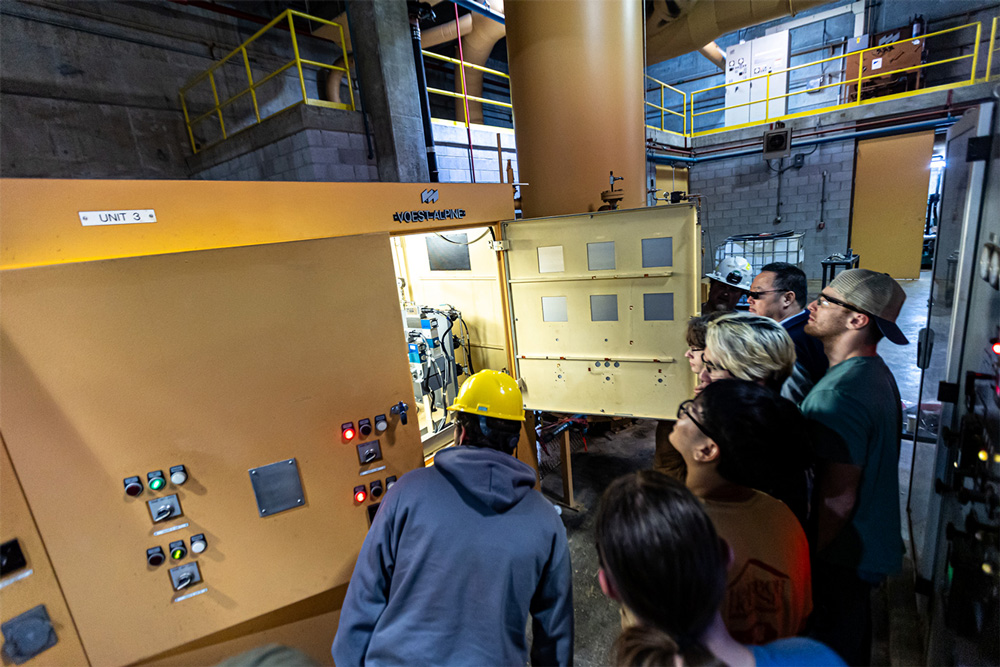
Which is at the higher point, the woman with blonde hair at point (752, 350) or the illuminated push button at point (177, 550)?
the woman with blonde hair at point (752, 350)

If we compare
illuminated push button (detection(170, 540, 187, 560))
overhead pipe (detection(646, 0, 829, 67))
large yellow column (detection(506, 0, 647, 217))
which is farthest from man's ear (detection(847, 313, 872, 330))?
overhead pipe (detection(646, 0, 829, 67))

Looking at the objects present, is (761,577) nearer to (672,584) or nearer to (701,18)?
(672,584)

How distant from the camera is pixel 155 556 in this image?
169 centimetres

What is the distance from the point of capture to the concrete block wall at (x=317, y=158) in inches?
171

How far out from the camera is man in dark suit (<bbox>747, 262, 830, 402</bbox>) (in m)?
2.32

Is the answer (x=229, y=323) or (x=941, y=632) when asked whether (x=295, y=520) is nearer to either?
(x=229, y=323)

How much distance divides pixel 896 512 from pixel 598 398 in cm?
168

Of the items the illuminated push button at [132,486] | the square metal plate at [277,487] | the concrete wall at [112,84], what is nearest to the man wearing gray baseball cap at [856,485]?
the square metal plate at [277,487]

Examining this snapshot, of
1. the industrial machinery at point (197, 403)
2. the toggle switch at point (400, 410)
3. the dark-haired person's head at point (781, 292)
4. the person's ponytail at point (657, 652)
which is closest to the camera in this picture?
the person's ponytail at point (657, 652)

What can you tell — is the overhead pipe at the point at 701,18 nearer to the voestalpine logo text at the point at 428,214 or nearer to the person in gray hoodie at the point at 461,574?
the voestalpine logo text at the point at 428,214

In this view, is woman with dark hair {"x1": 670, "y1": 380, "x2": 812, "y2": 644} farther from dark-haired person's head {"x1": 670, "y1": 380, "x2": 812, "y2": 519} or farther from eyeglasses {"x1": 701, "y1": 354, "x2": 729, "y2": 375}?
eyeglasses {"x1": 701, "y1": 354, "x2": 729, "y2": 375}

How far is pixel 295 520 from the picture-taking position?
197 centimetres

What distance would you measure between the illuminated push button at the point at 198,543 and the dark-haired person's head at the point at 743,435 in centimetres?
195

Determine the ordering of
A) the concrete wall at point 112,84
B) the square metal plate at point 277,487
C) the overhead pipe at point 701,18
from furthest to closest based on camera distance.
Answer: the overhead pipe at point 701,18
the concrete wall at point 112,84
the square metal plate at point 277,487
